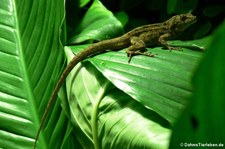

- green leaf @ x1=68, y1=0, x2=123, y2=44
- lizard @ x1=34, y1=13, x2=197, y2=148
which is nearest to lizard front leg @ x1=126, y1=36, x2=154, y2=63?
lizard @ x1=34, y1=13, x2=197, y2=148

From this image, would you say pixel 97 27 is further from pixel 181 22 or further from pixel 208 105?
pixel 208 105

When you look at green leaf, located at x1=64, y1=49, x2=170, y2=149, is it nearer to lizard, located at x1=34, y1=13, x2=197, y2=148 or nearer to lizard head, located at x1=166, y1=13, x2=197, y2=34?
lizard, located at x1=34, y1=13, x2=197, y2=148

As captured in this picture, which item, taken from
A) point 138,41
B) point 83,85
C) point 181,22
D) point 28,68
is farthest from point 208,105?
point 181,22

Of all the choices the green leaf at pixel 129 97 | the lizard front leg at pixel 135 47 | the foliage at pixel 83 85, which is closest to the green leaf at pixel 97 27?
the foliage at pixel 83 85

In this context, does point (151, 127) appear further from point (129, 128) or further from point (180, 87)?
point (180, 87)

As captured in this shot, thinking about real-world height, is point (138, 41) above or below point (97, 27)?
below

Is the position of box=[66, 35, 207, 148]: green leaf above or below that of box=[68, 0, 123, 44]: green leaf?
below
